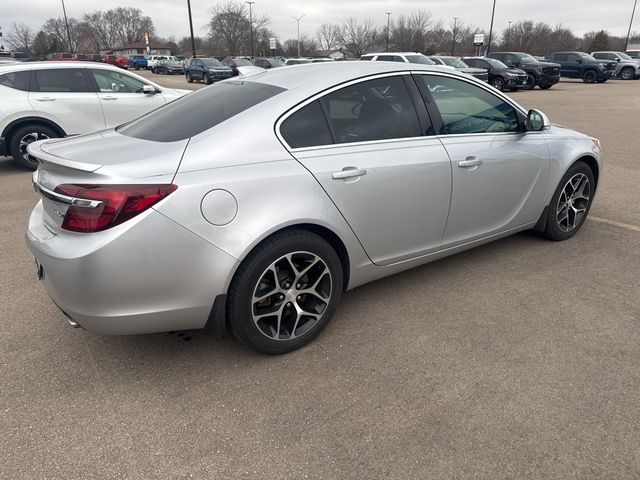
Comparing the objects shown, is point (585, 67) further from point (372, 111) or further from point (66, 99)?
point (372, 111)

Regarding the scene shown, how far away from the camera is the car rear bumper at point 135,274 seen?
2.16 metres

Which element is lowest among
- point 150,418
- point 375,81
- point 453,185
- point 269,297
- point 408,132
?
point 150,418

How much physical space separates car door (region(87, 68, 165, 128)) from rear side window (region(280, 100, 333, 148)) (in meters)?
6.36

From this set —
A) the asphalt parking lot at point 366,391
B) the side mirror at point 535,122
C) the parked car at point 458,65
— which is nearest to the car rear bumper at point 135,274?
the asphalt parking lot at point 366,391

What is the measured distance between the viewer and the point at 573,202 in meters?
4.38

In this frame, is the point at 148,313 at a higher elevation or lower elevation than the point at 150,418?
higher

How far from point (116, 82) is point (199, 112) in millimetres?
6343

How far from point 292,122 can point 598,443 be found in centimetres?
218

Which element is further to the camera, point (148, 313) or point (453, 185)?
point (453, 185)

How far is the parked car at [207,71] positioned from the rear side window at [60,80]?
2077 centimetres

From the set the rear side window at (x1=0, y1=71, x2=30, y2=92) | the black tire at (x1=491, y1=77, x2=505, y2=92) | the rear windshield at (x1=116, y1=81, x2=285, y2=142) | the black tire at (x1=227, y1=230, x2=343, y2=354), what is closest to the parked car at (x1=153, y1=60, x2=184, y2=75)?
the black tire at (x1=491, y1=77, x2=505, y2=92)

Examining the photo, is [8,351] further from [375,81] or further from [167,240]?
[375,81]

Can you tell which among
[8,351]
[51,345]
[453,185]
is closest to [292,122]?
[453,185]

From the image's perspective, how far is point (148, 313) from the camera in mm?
2332
